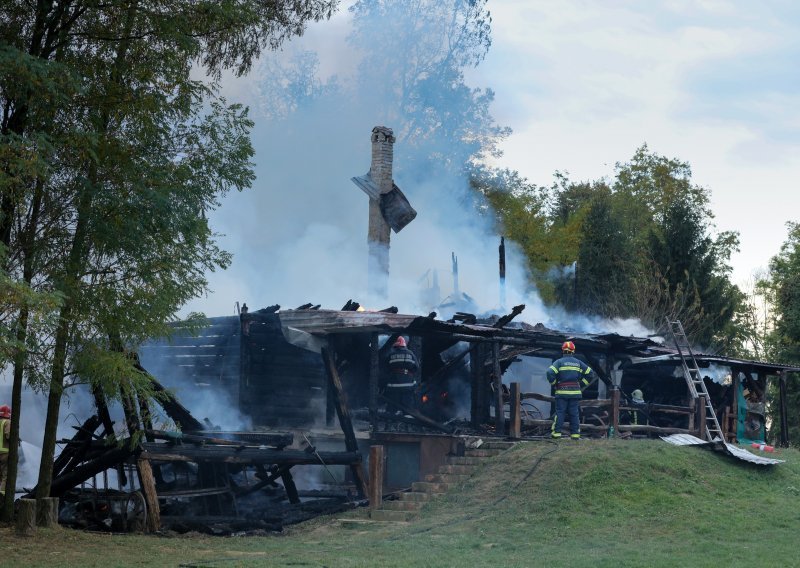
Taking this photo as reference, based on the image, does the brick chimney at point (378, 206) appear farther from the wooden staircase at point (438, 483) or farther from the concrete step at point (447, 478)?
the concrete step at point (447, 478)

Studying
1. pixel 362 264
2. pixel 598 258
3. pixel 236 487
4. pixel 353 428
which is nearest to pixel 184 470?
pixel 236 487

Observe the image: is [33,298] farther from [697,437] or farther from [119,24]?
[697,437]

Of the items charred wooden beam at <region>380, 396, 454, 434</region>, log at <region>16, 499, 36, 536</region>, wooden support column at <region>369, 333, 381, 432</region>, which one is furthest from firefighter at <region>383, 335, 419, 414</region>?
log at <region>16, 499, 36, 536</region>

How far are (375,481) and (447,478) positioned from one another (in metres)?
1.35

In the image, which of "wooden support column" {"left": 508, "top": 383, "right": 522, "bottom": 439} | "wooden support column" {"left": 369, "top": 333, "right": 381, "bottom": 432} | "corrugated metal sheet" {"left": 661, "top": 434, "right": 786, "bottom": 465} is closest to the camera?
"corrugated metal sheet" {"left": 661, "top": 434, "right": 786, "bottom": 465}

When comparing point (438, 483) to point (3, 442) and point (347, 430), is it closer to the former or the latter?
point (347, 430)

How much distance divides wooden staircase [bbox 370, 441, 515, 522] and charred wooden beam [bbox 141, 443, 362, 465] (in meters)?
1.67

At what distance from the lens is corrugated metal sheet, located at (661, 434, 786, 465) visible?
19.3 metres

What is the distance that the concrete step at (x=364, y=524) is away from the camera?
16906mm

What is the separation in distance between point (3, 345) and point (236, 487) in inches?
317

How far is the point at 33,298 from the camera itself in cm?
1166

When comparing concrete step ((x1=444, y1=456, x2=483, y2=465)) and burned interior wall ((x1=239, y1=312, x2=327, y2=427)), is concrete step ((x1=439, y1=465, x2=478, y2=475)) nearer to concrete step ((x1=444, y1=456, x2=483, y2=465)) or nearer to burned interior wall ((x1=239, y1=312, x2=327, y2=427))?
concrete step ((x1=444, y1=456, x2=483, y2=465))

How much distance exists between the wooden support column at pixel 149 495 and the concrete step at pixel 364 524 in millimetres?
3100

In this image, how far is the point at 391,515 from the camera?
17.6m
